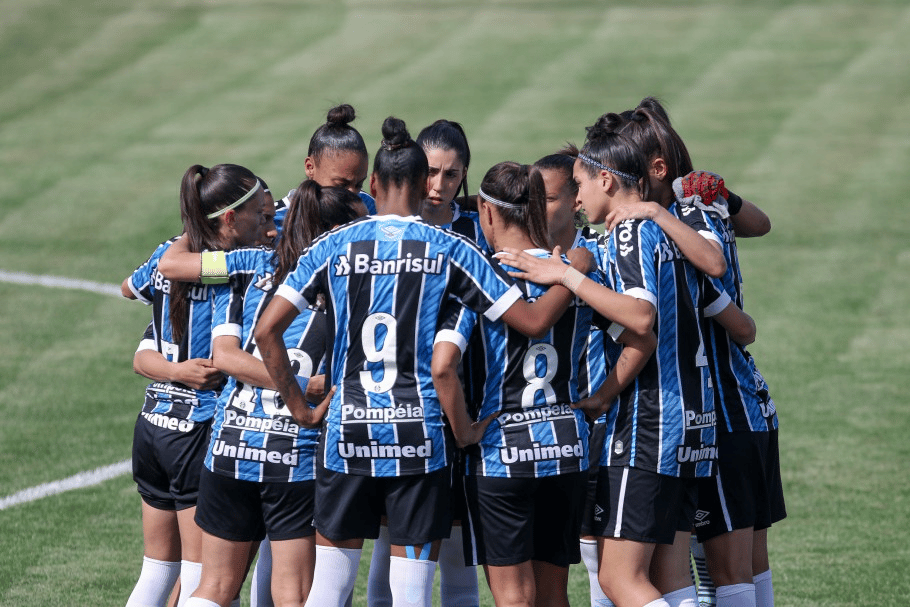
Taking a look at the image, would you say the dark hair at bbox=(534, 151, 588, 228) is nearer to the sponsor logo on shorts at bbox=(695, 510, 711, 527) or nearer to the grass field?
the sponsor logo on shorts at bbox=(695, 510, 711, 527)

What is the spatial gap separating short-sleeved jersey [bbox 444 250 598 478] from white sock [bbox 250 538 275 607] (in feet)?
4.60

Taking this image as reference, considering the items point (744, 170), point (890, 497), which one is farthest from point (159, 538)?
point (744, 170)

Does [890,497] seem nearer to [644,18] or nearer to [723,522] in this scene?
[723,522]

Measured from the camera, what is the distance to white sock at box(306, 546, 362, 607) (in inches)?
182

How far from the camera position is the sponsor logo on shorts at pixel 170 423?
5223 millimetres

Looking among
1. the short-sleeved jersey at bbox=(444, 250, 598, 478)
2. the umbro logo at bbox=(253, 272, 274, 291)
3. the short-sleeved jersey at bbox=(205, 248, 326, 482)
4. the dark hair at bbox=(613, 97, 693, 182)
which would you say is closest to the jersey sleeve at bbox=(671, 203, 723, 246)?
the dark hair at bbox=(613, 97, 693, 182)

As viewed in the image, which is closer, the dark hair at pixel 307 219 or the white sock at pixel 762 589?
the dark hair at pixel 307 219

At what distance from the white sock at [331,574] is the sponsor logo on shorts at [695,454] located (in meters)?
1.25

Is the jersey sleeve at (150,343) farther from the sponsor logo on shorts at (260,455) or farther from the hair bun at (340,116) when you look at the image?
the hair bun at (340,116)

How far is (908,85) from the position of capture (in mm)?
20703

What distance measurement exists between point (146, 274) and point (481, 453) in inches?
69.7

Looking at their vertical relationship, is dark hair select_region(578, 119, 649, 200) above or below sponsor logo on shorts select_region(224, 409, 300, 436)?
above

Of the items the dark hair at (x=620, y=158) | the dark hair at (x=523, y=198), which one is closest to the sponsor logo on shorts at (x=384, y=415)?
the dark hair at (x=523, y=198)

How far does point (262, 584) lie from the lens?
554 centimetres
